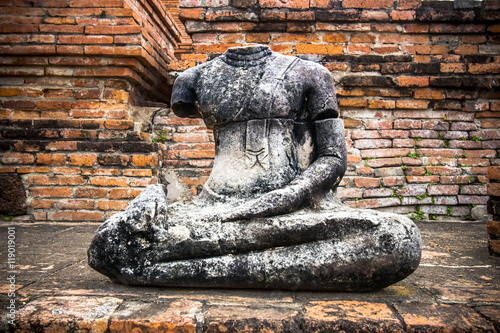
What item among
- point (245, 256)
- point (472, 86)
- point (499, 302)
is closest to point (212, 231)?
point (245, 256)

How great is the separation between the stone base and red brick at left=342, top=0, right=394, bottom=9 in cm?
314

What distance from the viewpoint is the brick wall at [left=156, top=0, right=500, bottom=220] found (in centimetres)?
402

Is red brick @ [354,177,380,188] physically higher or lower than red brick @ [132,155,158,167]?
lower

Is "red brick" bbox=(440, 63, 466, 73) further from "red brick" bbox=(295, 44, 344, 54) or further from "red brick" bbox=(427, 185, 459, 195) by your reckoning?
"red brick" bbox=(427, 185, 459, 195)

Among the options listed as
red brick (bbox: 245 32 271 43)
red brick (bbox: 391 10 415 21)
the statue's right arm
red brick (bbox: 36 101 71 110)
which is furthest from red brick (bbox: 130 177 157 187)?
red brick (bbox: 391 10 415 21)

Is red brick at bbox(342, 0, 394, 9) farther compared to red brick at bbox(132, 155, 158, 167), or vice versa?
red brick at bbox(342, 0, 394, 9)

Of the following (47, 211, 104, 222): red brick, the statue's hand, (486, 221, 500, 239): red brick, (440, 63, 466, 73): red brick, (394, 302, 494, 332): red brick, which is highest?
(440, 63, 466, 73): red brick

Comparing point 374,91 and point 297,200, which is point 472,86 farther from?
point 297,200

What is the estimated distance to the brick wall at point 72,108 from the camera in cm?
378

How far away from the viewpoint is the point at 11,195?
372cm

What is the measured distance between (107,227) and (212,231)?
0.52m

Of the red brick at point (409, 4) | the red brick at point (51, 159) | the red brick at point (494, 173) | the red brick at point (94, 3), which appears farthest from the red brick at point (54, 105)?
the red brick at point (494, 173)

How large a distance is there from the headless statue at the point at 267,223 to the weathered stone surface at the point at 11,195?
2.57m

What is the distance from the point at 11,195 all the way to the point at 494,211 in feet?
14.5
